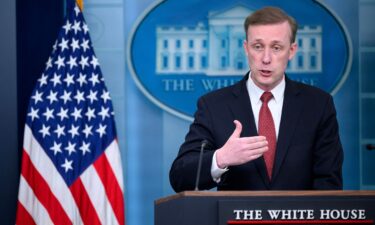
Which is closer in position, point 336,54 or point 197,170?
point 197,170

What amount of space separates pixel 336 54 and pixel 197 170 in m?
2.22

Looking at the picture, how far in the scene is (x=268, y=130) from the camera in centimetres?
270

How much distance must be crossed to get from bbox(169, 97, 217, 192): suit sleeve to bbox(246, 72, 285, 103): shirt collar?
183mm

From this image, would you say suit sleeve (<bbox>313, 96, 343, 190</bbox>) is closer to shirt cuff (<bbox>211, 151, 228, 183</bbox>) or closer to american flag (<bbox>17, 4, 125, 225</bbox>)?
shirt cuff (<bbox>211, 151, 228, 183</bbox>)

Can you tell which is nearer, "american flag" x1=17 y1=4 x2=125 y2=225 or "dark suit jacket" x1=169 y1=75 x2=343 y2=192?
"dark suit jacket" x1=169 y1=75 x2=343 y2=192

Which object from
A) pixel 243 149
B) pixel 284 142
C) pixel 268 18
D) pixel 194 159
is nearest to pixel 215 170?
pixel 194 159

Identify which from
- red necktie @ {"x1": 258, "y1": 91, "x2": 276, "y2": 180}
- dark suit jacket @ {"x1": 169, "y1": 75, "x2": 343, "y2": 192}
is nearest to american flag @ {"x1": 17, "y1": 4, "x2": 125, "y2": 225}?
dark suit jacket @ {"x1": 169, "y1": 75, "x2": 343, "y2": 192}

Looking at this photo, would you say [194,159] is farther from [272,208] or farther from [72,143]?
[72,143]

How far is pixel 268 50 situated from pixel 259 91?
0.57 feet

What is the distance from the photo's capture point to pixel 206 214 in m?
2.02

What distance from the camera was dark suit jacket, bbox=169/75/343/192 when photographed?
262 centimetres

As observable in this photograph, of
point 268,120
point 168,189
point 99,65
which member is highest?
point 99,65

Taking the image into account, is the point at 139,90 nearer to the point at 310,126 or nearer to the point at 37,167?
the point at 37,167

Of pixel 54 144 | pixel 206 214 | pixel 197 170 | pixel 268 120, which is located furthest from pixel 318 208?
pixel 54 144
